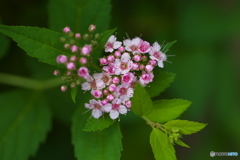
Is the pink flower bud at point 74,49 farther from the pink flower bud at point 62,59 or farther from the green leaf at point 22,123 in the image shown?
the green leaf at point 22,123

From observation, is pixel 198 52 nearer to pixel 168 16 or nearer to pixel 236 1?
pixel 168 16

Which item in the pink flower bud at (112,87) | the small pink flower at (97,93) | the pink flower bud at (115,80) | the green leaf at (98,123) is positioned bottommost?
the green leaf at (98,123)

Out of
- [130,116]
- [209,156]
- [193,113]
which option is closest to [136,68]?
[130,116]

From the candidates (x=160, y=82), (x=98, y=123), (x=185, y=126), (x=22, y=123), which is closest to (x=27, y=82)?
(x=22, y=123)

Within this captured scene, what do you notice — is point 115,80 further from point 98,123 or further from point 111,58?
point 98,123

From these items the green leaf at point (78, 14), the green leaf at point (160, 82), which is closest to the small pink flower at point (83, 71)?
the green leaf at point (160, 82)
